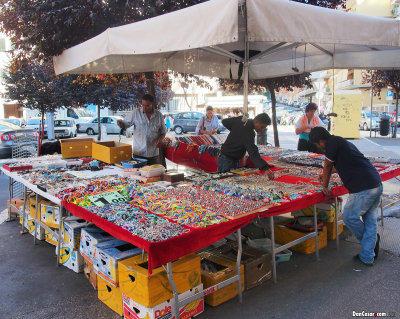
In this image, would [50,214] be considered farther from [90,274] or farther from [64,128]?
[64,128]

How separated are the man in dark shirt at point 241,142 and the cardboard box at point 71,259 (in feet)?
7.30

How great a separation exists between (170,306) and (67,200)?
1476mm

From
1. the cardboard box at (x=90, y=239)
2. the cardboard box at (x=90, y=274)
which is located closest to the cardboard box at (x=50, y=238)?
the cardboard box at (x=90, y=274)

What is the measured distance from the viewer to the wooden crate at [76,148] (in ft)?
18.8

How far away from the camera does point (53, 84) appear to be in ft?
55.2

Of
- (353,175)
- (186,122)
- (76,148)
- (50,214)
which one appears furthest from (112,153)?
(186,122)

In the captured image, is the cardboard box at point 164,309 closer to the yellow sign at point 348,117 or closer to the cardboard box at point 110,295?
the cardboard box at point 110,295

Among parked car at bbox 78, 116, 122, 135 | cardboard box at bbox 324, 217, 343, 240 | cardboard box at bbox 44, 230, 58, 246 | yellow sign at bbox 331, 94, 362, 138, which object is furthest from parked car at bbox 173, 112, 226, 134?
cardboard box at bbox 44, 230, 58, 246

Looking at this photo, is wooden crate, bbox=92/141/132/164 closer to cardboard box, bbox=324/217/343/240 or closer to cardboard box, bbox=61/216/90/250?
cardboard box, bbox=61/216/90/250

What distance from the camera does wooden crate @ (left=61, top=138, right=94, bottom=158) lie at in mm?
5734

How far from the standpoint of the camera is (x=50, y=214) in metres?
4.44

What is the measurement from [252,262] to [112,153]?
8.89 ft

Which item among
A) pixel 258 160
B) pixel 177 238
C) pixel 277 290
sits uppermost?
pixel 258 160

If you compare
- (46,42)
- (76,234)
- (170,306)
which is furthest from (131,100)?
(170,306)
